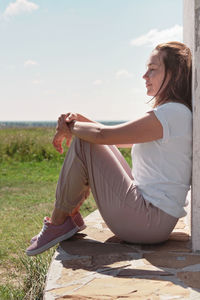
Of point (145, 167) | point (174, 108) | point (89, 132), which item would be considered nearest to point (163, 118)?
point (174, 108)

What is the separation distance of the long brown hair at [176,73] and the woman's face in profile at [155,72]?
23 mm

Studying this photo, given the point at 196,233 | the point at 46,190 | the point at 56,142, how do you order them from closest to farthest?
1. the point at 196,233
2. the point at 56,142
3. the point at 46,190

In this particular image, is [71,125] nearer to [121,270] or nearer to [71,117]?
[71,117]

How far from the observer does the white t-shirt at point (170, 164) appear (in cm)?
256

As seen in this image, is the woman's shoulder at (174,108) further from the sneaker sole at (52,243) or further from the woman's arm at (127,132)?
the sneaker sole at (52,243)

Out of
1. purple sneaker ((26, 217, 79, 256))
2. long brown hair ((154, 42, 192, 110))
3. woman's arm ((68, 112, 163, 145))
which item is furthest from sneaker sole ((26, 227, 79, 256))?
long brown hair ((154, 42, 192, 110))

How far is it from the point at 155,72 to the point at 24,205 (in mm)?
4137

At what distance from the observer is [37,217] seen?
18.3ft

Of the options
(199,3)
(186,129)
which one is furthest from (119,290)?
(199,3)

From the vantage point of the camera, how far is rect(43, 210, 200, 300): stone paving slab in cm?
215

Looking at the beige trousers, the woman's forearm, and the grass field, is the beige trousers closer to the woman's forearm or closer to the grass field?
the woman's forearm

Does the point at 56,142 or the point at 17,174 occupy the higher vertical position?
the point at 56,142

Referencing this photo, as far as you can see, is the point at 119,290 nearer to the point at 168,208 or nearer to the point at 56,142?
the point at 168,208

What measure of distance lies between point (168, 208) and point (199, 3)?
4.35 feet
